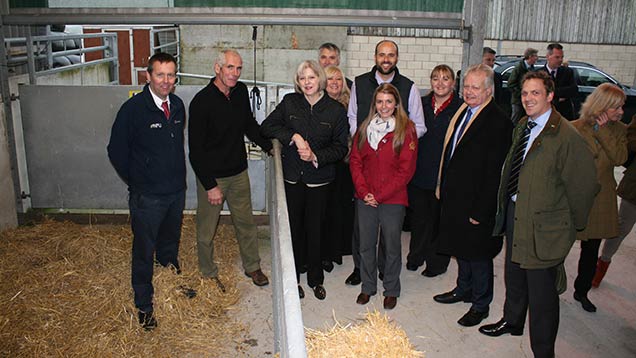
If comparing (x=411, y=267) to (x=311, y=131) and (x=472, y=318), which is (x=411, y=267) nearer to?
(x=472, y=318)

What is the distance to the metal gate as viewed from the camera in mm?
6266

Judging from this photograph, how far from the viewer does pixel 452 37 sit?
16.4 metres

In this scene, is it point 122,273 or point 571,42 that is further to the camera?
point 571,42

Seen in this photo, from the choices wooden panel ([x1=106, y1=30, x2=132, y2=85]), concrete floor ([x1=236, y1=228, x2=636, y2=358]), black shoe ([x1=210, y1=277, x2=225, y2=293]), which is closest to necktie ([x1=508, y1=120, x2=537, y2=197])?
concrete floor ([x1=236, y1=228, x2=636, y2=358])

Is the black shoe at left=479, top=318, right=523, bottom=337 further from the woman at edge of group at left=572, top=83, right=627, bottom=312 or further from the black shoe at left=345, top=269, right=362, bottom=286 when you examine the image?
the black shoe at left=345, top=269, right=362, bottom=286

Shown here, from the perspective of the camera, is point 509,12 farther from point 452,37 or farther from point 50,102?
point 50,102

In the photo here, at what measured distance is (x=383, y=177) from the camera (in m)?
4.51

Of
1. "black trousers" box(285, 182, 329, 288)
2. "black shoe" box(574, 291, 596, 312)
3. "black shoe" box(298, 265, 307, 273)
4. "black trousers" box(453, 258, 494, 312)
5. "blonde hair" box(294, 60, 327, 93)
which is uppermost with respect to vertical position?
"blonde hair" box(294, 60, 327, 93)

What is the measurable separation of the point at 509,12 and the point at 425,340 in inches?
670

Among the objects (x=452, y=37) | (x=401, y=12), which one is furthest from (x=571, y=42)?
(x=401, y=12)

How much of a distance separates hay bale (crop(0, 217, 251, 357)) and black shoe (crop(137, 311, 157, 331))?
0.05 meters

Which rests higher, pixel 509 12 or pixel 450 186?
pixel 509 12

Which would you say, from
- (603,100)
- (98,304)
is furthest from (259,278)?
(603,100)

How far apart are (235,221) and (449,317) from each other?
1.96 metres
